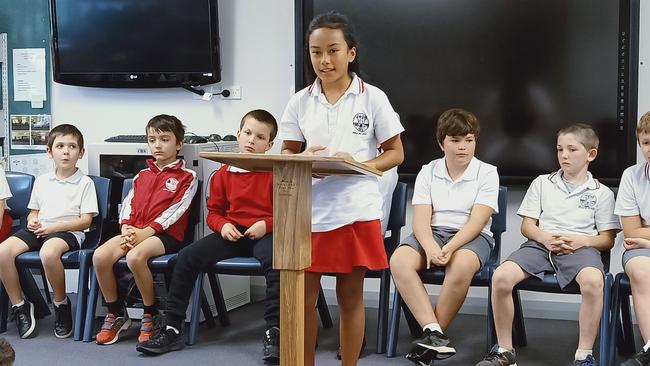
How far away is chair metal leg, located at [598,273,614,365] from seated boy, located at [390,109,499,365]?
48 centimetres

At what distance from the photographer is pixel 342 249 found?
226 cm

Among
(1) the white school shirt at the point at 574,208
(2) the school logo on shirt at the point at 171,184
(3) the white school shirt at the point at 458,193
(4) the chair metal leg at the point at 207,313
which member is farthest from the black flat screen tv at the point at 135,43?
(1) the white school shirt at the point at 574,208

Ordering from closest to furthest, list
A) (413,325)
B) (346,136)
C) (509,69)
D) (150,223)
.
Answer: (346,136)
(413,325)
(150,223)
(509,69)

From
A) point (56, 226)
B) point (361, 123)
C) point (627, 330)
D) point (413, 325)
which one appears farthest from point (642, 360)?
point (56, 226)

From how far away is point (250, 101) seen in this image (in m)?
4.22

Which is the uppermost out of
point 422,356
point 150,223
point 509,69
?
point 509,69

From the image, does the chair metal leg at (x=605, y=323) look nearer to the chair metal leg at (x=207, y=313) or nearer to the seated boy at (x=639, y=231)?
the seated boy at (x=639, y=231)

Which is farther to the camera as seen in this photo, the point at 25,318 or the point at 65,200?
the point at 65,200

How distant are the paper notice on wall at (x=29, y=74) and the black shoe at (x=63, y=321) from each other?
1.58 metres

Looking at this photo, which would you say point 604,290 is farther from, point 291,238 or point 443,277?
point 291,238

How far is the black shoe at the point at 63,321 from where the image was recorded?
11.6 ft

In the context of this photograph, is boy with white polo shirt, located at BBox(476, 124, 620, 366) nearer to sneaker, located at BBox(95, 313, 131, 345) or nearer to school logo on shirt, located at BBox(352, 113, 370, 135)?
school logo on shirt, located at BBox(352, 113, 370, 135)

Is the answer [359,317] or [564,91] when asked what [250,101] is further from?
[359,317]

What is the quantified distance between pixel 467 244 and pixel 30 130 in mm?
2874
